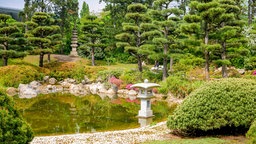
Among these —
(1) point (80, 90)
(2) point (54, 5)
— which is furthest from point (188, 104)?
(2) point (54, 5)

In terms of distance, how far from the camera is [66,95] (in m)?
20.3

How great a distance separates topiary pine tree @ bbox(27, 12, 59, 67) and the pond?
22.8ft

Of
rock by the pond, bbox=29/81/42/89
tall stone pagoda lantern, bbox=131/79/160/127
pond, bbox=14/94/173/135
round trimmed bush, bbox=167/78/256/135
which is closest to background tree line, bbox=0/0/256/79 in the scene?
rock by the pond, bbox=29/81/42/89

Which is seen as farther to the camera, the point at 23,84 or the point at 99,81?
the point at 99,81

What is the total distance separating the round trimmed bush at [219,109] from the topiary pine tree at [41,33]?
739 inches

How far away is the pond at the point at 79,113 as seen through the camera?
10.9m

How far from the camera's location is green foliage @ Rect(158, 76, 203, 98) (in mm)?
17314

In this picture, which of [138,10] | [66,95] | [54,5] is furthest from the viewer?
[54,5]

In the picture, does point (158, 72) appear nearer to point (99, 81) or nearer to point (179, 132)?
point (99, 81)

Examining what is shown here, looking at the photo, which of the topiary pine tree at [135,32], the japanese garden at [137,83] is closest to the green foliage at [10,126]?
the japanese garden at [137,83]

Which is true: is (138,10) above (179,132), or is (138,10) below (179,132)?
above

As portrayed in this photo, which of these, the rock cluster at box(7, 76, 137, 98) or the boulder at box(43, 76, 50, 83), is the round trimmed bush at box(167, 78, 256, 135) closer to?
the rock cluster at box(7, 76, 137, 98)

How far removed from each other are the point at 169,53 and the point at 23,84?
973 cm

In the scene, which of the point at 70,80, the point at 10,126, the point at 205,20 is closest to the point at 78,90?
the point at 70,80
